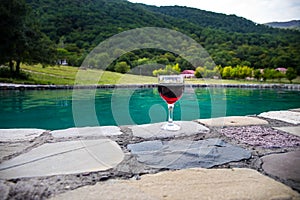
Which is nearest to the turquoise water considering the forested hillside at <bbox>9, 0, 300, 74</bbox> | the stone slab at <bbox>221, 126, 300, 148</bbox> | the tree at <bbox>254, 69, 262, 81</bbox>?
the stone slab at <bbox>221, 126, 300, 148</bbox>

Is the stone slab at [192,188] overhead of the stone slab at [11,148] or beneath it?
beneath

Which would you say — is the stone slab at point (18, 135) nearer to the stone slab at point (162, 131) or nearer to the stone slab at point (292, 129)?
the stone slab at point (162, 131)

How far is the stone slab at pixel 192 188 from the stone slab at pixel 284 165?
0.18ft

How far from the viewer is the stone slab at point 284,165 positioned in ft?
2.12

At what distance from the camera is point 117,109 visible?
3189mm

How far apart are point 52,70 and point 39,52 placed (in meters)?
4.29

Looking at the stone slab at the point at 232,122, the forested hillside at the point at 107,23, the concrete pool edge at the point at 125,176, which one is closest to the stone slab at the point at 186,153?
the concrete pool edge at the point at 125,176

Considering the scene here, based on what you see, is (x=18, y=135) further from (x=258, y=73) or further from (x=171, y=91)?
(x=258, y=73)

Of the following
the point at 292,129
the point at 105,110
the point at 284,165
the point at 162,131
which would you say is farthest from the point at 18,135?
the point at 105,110

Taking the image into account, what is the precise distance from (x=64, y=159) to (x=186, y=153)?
396 millimetres

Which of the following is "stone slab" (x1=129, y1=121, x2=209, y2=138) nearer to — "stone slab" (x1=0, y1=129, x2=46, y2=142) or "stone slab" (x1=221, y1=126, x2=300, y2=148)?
"stone slab" (x1=221, y1=126, x2=300, y2=148)

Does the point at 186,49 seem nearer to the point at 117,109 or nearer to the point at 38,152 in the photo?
the point at 117,109

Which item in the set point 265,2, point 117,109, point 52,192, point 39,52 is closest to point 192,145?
point 52,192

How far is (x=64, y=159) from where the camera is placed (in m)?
0.76
